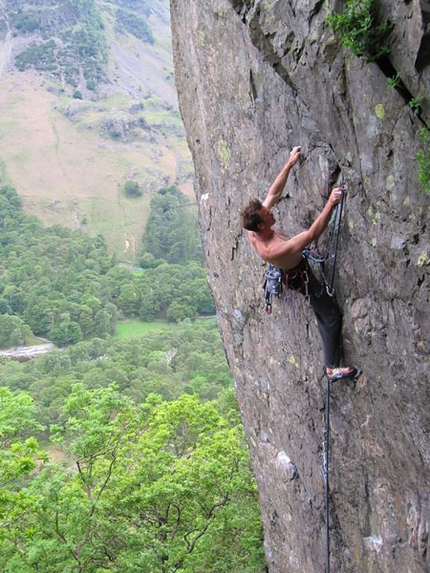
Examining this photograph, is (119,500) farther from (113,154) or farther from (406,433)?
(113,154)

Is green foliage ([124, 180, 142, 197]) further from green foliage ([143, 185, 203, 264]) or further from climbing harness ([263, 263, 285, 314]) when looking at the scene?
climbing harness ([263, 263, 285, 314])

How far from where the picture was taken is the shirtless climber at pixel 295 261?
5875 millimetres

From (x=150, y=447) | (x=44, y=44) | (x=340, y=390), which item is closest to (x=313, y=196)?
(x=340, y=390)

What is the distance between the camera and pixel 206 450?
14.3 m

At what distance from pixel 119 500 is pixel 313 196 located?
9301 mm

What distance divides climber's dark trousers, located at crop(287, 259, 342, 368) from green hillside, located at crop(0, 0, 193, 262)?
104 metres

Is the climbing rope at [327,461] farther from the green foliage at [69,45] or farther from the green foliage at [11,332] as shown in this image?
the green foliage at [69,45]

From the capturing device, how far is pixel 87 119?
141000mm

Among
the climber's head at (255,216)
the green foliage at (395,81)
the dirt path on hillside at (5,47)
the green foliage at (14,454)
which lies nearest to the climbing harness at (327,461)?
the climber's head at (255,216)

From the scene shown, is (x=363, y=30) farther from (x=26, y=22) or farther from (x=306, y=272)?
(x=26, y=22)

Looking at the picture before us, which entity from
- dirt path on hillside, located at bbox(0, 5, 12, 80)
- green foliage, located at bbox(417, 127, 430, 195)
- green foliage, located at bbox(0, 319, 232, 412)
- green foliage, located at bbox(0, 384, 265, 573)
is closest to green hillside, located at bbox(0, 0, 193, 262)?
dirt path on hillside, located at bbox(0, 5, 12, 80)

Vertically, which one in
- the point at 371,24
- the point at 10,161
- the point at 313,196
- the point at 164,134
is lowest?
the point at 10,161

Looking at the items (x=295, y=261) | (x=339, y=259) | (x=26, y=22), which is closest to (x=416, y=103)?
(x=339, y=259)

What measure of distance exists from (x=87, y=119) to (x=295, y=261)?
143 metres
